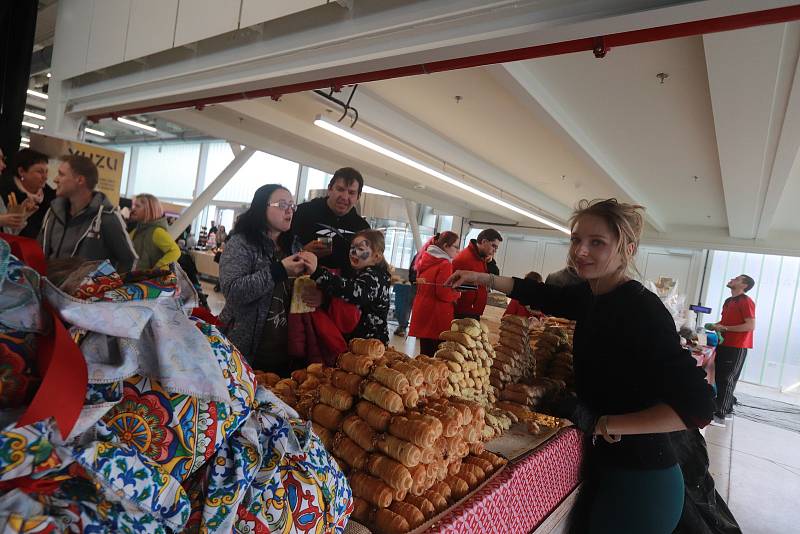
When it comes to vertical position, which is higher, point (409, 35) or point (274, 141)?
point (274, 141)

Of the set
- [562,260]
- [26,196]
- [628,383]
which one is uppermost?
[562,260]

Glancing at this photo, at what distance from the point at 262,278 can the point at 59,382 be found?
1.45 meters

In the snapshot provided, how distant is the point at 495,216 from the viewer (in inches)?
591

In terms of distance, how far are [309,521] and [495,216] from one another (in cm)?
1465

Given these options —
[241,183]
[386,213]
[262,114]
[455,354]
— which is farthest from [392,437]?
[241,183]

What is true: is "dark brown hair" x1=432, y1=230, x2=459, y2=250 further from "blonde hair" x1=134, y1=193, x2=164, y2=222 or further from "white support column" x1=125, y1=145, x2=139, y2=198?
"white support column" x1=125, y1=145, x2=139, y2=198

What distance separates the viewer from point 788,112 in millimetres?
3373

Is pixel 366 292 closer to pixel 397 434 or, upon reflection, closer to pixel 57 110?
pixel 397 434

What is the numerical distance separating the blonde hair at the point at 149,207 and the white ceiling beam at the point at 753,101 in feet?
14.9

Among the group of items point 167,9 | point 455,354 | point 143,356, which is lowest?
point 455,354

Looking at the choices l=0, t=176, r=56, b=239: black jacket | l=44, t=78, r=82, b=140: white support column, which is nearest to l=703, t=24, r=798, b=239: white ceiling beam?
l=0, t=176, r=56, b=239: black jacket

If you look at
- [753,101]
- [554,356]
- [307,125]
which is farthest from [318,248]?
[307,125]

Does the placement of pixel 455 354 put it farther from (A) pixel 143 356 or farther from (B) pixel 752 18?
(B) pixel 752 18

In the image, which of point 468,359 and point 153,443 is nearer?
point 153,443
